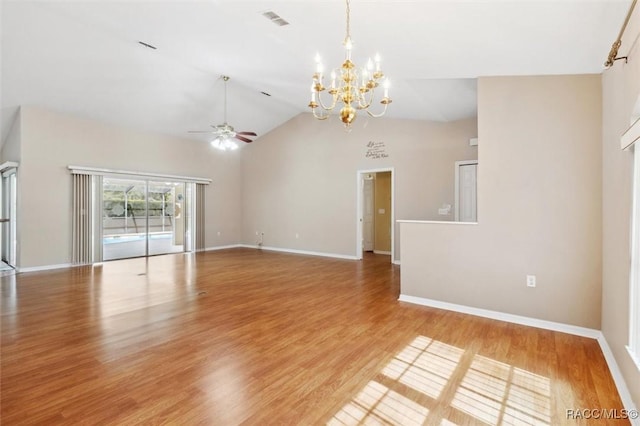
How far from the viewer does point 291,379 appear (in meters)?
2.32

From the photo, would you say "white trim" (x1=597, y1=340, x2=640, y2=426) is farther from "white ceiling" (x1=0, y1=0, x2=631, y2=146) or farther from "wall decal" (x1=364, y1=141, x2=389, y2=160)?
"wall decal" (x1=364, y1=141, x2=389, y2=160)

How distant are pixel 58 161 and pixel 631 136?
892 cm

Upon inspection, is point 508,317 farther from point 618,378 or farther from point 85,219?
point 85,219

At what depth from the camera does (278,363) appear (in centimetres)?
257

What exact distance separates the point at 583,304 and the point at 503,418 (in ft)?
6.81

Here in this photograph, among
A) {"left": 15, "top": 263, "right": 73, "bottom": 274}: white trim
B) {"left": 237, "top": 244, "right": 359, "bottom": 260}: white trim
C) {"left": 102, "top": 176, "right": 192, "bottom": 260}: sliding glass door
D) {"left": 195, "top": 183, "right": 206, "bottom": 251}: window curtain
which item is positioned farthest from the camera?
{"left": 195, "top": 183, "right": 206, "bottom": 251}: window curtain

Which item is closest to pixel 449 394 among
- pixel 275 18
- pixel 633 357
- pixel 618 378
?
pixel 633 357

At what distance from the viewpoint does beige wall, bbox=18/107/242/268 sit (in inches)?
243

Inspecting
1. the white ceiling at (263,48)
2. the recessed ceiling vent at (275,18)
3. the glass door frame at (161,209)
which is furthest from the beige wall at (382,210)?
the recessed ceiling vent at (275,18)

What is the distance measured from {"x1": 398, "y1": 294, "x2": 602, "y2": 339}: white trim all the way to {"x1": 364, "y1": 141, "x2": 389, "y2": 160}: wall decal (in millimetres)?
3876

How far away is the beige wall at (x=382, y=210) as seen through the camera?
28.9 feet

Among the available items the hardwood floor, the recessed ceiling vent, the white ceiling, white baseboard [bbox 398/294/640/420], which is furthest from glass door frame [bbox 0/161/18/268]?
white baseboard [bbox 398/294/640/420]

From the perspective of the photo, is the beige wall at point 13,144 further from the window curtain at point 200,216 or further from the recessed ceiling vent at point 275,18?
the recessed ceiling vent at point 275,18

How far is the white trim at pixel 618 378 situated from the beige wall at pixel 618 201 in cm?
6
